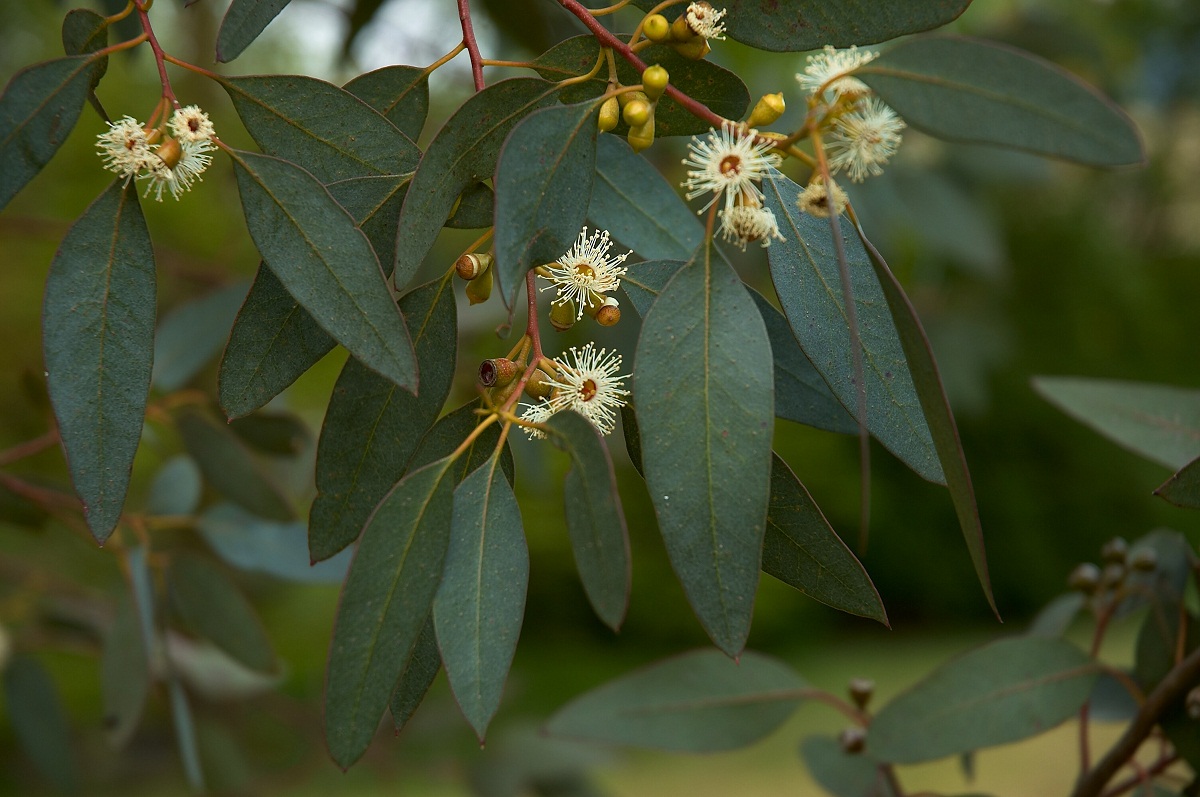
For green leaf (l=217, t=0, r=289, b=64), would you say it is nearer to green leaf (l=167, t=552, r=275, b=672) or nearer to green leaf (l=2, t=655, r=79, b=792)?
green leaf (l=167, t=552, r=275, b=672)

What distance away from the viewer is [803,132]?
392mm

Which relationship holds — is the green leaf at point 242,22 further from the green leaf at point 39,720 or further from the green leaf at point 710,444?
the green leaf at point 39,720

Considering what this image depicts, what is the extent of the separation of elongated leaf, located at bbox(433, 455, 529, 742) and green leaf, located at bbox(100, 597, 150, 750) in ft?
1.87

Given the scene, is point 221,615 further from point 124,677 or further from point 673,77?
point 673,77

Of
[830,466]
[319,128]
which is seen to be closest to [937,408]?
[319,128]

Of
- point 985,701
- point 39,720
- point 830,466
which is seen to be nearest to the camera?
point 985,701

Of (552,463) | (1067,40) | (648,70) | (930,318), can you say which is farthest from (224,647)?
(552,463)

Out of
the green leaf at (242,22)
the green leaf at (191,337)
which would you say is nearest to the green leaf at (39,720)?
the green leaf at (191,337)

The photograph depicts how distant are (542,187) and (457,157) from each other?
0.05 meters

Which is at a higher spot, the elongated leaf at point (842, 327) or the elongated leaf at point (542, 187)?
the elongated leaf at point (542, 187)

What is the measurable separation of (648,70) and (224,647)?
2.34 ft

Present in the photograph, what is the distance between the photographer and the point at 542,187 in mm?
417

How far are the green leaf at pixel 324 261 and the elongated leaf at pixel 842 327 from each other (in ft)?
0.54

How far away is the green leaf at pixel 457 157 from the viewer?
1.39 feet
